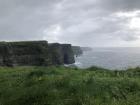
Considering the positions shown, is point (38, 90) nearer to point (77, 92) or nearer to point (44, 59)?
point (77, 92)

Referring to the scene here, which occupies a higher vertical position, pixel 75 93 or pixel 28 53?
pixel 28 53

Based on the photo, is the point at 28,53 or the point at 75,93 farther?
the point at 28,53

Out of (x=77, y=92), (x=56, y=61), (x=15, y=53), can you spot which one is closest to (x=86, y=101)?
(x=77, y=92)

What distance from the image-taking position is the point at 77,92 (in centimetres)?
1197

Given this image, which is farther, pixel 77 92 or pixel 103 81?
pixel 103 81

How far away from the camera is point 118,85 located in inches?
526

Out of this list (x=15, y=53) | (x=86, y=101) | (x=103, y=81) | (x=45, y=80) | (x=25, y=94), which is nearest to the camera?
(x=86, y=101)

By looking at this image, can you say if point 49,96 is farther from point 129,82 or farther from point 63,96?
point 129,82

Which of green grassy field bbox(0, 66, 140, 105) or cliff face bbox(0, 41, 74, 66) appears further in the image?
cliff face bbox(0, 41, 74, 66)

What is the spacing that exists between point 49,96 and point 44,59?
285ft

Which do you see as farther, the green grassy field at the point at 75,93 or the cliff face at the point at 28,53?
the cliff face at the point at 28,53

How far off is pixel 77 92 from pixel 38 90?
1.98 metres

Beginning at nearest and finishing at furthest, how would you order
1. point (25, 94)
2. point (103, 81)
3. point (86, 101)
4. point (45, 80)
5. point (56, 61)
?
point (86, 101) < point (25, 94) < point (103, 81) < point (45, 80) < point (56, 61)

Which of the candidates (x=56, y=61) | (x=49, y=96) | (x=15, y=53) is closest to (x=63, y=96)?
(x=49, y=96)
